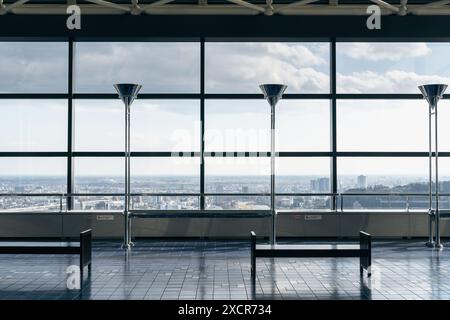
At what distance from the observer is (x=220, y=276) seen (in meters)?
6.86

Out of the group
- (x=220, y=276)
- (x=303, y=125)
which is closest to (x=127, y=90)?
(x=303, y=125)

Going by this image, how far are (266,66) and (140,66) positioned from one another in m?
2.56

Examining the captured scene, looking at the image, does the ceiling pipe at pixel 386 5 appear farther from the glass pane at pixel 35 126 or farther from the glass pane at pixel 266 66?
the glass pane at pixel 35 126

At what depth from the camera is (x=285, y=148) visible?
11117 mm

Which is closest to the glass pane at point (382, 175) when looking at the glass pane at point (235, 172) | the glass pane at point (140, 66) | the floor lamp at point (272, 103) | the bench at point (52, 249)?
Answer: the glass pane at point (235, 172)

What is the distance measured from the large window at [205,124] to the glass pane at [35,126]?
20 millimetres

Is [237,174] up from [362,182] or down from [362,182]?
up

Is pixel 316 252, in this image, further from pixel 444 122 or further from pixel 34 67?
pixel 34 67

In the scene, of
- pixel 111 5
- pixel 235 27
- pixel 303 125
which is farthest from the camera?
pixel 303 125

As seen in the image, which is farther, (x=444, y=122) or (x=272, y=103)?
(x=444, y=122)

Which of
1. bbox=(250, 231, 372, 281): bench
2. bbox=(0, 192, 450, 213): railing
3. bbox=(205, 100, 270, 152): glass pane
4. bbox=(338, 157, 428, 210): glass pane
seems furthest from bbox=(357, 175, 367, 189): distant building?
bbox=(250, 231, 372, 281): bench

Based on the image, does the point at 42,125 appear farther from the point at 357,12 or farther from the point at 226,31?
the point at 357,12

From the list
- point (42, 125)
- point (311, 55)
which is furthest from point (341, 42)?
point (42, 125)

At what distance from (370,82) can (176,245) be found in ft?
16.7
